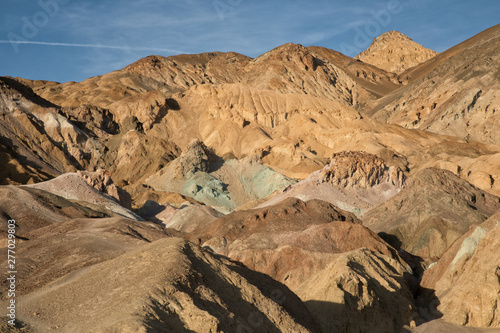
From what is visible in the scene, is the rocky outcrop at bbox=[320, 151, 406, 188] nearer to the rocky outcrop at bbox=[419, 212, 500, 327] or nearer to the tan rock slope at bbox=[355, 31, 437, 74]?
the rocky outcrop at bbox=[419, 212, 500, 327]

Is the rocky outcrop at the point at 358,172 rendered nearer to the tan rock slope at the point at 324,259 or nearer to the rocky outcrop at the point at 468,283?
the tan rock slope at the point at 324,259

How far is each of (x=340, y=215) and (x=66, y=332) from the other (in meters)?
28.1

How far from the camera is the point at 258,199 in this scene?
58.4 meters

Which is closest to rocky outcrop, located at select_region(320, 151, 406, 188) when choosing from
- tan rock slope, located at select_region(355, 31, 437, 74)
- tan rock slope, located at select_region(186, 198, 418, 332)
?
tan rock slope, located at select_region(186, 198, 418, 332)

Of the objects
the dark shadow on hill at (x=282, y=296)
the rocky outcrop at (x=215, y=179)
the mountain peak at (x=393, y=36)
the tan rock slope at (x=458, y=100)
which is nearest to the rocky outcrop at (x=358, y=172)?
the rocky outcrop at (x=215, y=179)

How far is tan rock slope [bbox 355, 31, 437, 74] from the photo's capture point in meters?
176

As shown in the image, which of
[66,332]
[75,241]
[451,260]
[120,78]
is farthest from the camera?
[120,78]

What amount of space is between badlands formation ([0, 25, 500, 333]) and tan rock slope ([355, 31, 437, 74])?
19.9 meters

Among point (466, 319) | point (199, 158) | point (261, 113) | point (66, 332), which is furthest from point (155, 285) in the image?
point (261, 113)

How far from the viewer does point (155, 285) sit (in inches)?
587

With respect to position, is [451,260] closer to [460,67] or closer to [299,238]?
[299,238]

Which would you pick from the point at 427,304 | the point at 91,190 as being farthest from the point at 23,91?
the point at 427,304

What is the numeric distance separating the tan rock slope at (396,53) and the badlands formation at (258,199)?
1994 cm

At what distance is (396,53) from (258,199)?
135 m
